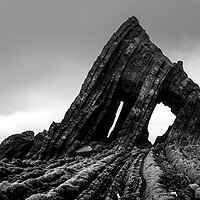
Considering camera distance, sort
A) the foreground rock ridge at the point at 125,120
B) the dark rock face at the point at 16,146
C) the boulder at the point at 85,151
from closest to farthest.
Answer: the foreground rock ridge at the point at 125,120 → the boulder at the point at 85,151 → the dark rock face at the point at 16,146

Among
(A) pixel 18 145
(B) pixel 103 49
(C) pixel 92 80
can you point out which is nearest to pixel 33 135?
(A) pixel 18 145

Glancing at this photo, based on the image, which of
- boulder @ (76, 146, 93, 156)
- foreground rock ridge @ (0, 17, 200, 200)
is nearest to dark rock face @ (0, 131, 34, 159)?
foreground rock ridge @ (0, 17, 200, 200)

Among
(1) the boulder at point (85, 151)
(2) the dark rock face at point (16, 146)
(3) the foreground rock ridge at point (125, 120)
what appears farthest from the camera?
→ (2) the dark rock face at point (16, 146)

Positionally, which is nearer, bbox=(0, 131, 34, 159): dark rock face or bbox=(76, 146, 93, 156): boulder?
bbox=(76, 146, 93, 156): boulder

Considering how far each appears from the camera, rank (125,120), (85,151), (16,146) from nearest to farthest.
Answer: (85,151)
(16,146)
(125,120)

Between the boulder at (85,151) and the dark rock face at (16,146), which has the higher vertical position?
the dark rock face at (16,146)

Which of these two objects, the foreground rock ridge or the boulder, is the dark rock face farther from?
the boulder

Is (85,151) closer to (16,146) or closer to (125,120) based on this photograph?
(125,120)

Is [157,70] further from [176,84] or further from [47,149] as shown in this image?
[47,149]

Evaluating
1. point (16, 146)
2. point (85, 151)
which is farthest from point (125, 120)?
point (16, 146)

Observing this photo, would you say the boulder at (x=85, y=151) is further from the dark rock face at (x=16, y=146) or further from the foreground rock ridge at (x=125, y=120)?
the dark rock face at (x=16, y=146)

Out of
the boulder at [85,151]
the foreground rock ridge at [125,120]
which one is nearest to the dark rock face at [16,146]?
the foreground rock ridge at [125,120]

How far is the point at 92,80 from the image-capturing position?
45.8m

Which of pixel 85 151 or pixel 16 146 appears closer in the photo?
pixel 85 151
